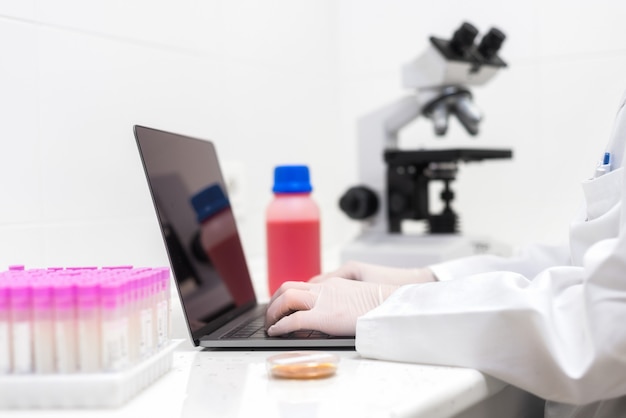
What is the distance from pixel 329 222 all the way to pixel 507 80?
0.56 meters

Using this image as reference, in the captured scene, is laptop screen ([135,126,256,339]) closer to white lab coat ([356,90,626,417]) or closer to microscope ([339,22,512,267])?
white lab coat ([356,90,626,417])

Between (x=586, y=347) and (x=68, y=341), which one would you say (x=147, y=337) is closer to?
(x=68, y=341)

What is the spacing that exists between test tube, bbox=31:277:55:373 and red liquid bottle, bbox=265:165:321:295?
582 millimetres

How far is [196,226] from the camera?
2.94 ft

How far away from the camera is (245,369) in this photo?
0.65 meters

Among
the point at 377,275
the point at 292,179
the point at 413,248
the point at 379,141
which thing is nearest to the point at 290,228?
the point at 292,179

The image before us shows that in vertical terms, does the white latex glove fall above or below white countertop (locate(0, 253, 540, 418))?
above

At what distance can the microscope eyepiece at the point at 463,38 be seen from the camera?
51.4 inches

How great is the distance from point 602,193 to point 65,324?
1.89 ft

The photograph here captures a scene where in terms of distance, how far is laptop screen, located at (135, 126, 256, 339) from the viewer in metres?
0.78

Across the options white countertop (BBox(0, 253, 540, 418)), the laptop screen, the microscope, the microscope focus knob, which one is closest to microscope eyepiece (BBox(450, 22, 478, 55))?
the microscope

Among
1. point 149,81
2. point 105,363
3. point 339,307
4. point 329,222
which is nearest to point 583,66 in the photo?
point 329,222

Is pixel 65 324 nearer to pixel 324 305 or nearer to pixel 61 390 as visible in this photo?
pixel 61 390

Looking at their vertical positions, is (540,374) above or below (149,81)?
below
